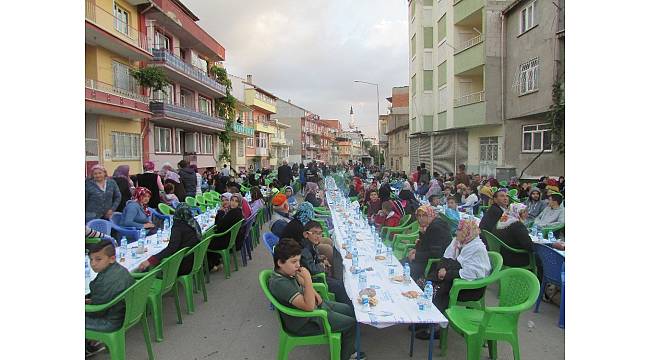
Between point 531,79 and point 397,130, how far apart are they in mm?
25521

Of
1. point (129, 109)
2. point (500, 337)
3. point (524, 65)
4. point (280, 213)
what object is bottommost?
point (500, 337)

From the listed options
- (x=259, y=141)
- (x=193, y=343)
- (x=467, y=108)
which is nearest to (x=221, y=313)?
(x=193, y=343)

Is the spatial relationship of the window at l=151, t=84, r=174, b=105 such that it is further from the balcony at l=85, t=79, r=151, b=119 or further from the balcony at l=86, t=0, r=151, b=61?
the balcony at l=86, t=0, r=151, b=61

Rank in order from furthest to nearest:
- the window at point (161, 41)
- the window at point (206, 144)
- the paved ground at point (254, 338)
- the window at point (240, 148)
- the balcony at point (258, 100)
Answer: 1. the balcony at point (258, 100)
2. the window at point (240, 148)
3. the window at point (206, 144)
4. the window at point (161, 41)
5. the paved ground at point (254, 338)

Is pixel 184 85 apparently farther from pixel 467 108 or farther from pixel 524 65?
pixel 524 65

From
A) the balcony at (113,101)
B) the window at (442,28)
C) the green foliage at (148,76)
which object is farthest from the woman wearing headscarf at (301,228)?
the window at (442,28)

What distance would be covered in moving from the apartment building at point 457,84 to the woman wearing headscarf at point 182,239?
1671 centimetres

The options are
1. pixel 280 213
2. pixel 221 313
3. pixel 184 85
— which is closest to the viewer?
pixel 221 313

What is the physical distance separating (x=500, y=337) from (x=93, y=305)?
3.54 meters

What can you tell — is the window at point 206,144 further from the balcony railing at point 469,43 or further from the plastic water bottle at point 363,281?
the plastic water bottle at point 363,281

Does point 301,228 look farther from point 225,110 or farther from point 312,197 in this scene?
point 225,110

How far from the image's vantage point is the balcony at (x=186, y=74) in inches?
828

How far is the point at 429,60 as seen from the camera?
27.0 m

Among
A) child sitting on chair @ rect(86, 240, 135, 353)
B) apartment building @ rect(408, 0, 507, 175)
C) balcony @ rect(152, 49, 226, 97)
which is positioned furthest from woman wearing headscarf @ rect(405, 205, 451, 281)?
balcony @ rect(152, 49, 226, 97)
